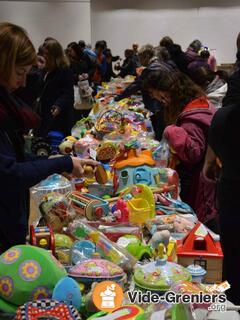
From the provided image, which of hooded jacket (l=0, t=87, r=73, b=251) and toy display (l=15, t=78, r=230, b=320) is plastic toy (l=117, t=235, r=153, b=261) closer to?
toy display (l=15, t=78, r=230, b=320)

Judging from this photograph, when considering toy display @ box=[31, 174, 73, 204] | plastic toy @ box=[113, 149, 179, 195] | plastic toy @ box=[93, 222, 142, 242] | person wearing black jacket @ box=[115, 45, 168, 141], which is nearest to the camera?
plastic toy @ box=[93, 222, 142, 242]

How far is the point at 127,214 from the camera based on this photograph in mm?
2020

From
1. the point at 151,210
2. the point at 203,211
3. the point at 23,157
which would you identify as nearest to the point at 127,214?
the point at 151,210

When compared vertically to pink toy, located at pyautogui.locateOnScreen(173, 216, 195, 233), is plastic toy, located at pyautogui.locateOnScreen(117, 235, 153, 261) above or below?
above

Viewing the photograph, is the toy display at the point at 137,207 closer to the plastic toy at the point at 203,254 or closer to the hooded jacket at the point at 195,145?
the plastic toy at the point at 203,254

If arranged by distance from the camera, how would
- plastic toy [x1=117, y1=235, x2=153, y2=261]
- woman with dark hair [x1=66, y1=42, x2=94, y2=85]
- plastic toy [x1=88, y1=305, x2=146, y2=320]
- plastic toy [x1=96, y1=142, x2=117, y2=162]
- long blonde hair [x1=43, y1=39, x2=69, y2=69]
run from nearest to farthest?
plastic toy [x1=88, y1=305, x2=146, y2=320]
plastic toy [x1=117, y1=235, x2=153, y2=261]
plastic toy [x1=96, y1=142, x2=117, y2=162]
long blonde hair [x1=43, y1=39, x2=69, y2=69]
woman with dark hair [x1=66, y1=42, x2=94, y2=85]

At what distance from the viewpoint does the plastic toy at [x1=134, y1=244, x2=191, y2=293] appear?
1.31 meters

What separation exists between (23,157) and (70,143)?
1583 millimetres

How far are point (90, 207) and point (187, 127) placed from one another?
2.84 ft

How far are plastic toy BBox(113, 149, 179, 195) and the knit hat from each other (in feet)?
3.67

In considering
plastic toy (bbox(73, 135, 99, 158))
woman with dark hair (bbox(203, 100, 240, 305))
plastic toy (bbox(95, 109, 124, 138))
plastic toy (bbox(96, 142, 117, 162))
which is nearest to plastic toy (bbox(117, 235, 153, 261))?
woman with dark hair (bbox(203, 100, 240, 305))

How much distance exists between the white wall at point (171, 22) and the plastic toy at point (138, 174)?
38.1ft

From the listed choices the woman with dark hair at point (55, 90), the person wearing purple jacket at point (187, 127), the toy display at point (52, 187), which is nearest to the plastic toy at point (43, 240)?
the toy display at point (52, 187)

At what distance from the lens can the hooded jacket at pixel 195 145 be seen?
2.59 metres
